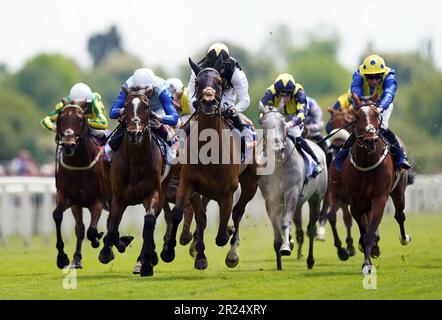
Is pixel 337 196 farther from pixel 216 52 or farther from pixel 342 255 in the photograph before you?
pixel 216 52

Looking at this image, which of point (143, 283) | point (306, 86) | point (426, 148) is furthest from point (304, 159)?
point (306, 86)

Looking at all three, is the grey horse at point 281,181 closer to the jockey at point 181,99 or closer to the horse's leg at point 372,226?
the horse's leg at point 372,226

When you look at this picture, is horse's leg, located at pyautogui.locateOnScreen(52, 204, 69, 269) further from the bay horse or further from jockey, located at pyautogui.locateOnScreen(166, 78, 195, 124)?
jockey, located at pyautogui.locateOnScreen(166, 78, 195, 124)

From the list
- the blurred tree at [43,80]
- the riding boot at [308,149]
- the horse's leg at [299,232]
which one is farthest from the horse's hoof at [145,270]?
the blurred tree at [43,80]

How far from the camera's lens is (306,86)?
409 feet

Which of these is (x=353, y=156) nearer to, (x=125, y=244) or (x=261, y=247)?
(x=125, y=244)

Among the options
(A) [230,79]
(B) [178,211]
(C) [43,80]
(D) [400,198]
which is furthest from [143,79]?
(C) [43,80]

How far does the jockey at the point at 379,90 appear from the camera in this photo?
16500 millimetres

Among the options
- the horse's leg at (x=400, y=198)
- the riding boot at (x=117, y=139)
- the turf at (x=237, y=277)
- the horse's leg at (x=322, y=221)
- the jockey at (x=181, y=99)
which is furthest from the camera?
the horse's leg at (x=322, y=221)

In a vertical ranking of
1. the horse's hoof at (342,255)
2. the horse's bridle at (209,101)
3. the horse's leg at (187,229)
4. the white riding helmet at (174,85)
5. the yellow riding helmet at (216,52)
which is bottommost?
the horse's hoof at (342,255)

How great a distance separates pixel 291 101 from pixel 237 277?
3.91 meters
